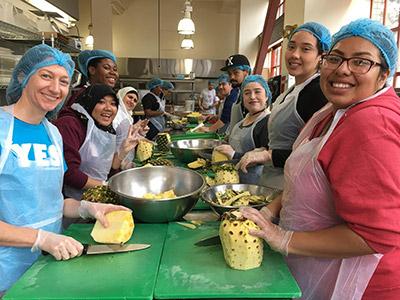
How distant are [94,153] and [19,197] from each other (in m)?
0.79

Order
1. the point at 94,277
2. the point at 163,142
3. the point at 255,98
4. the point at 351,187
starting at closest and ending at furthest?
the point at 351,187 < the point at 94,277 < the point at 255,98 < the point at 163,142

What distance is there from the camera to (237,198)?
1537 millimetres

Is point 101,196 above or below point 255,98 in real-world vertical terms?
below

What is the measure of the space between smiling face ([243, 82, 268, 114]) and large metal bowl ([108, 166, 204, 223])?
3.58ft

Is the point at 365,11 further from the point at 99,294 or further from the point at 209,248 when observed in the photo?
A: the point at 99,294

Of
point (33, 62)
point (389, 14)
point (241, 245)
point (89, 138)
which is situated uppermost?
point (389, 14)

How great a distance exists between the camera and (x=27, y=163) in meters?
1.40

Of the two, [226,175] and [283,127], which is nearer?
[226,175]

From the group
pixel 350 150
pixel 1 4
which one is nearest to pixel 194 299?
pixel 350 150

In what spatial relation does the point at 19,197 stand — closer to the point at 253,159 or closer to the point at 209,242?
the point at 209,242

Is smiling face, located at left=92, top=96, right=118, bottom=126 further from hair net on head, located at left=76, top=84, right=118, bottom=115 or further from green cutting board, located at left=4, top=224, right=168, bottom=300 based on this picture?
green cutting board, located at left=4, top=224, right=168, bottom=300

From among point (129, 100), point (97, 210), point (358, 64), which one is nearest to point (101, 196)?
point (97, 210)

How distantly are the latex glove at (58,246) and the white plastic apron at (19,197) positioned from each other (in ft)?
0.86

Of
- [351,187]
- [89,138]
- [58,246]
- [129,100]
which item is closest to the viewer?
[351,187]
